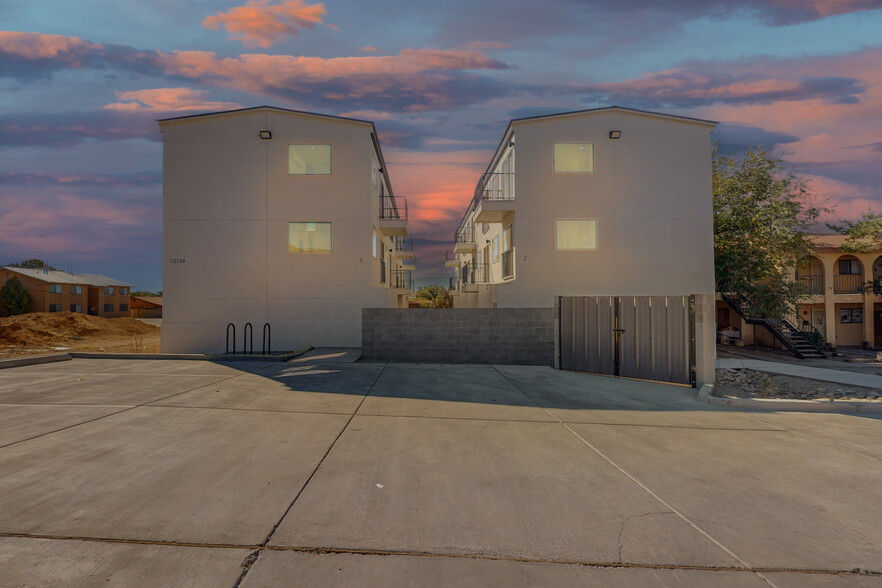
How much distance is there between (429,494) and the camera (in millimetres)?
3885

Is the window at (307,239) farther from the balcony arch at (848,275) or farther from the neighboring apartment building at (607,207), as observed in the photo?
the balcony arch at (848,275)

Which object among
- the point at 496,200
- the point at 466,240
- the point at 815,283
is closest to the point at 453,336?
the point at 496,200

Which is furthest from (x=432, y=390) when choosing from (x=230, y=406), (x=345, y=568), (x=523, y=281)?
(x=523, y=281)

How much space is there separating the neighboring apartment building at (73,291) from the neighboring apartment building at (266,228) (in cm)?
4176

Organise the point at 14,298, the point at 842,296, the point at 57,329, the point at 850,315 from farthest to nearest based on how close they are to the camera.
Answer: the point at 14,298 → the point at 57,329 → the point at 850,315 → the point at 842,296

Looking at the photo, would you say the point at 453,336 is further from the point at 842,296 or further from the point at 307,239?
the point at 842,296

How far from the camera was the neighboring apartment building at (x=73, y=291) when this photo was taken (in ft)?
147

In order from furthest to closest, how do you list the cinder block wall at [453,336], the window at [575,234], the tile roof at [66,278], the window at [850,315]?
1. the tile roof at [66,278]
2. the window at [850,315]
3. the window at [575,234]
4. the cinder block wall at [453,336]

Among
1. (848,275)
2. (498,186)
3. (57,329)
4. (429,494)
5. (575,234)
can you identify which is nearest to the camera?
(429,494)

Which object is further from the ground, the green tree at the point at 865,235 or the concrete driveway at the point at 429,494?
the green tree at the point at 865,235

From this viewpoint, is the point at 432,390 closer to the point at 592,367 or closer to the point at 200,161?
the point at 592,367

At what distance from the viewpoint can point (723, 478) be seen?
14.4 feet

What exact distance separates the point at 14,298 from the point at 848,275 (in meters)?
71.1

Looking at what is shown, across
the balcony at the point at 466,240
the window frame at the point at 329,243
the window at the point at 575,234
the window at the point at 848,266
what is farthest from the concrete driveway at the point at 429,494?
the window at the point at 848,266
